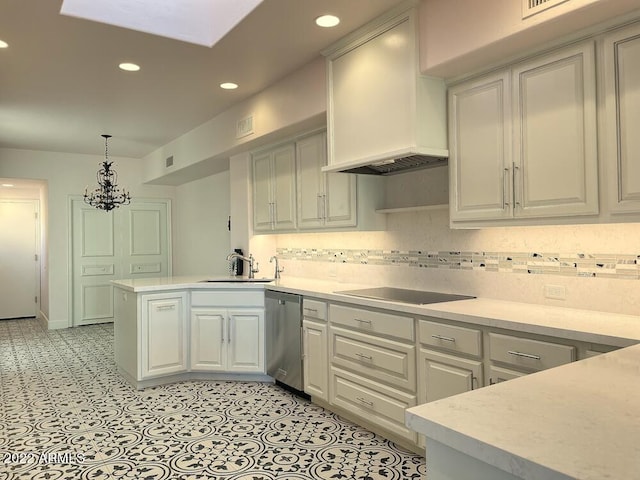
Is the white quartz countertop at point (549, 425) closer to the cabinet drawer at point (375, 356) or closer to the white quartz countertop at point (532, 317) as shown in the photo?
the white quartz countertop at point (532, 317)

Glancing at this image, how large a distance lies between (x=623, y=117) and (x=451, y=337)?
1.28 meters

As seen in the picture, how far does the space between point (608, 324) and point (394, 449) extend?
143 cm

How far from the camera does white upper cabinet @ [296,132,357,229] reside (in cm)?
376

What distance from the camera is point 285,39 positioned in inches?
131

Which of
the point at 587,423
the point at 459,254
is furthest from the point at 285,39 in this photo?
the point at 587,423

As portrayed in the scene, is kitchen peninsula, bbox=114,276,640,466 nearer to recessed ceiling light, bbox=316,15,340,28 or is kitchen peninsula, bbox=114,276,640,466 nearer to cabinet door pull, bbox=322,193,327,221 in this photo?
cabinet door pull, bbox=322,193,327,221

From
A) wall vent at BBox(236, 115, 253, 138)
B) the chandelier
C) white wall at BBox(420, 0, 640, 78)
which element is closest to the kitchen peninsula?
white wall at BBox(420, 0, 640, 78)

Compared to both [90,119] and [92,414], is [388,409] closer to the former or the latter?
[92,414]

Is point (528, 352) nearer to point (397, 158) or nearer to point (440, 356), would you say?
point (440, 356)

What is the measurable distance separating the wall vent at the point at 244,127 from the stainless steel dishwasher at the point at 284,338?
158 centimetres

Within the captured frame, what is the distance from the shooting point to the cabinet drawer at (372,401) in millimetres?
2834

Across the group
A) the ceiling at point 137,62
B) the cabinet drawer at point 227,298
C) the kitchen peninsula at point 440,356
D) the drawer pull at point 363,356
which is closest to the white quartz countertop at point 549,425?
the kitchen peninsula at point 440,356

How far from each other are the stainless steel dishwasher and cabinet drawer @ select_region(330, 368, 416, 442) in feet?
1.64

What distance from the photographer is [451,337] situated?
2.53 metres
